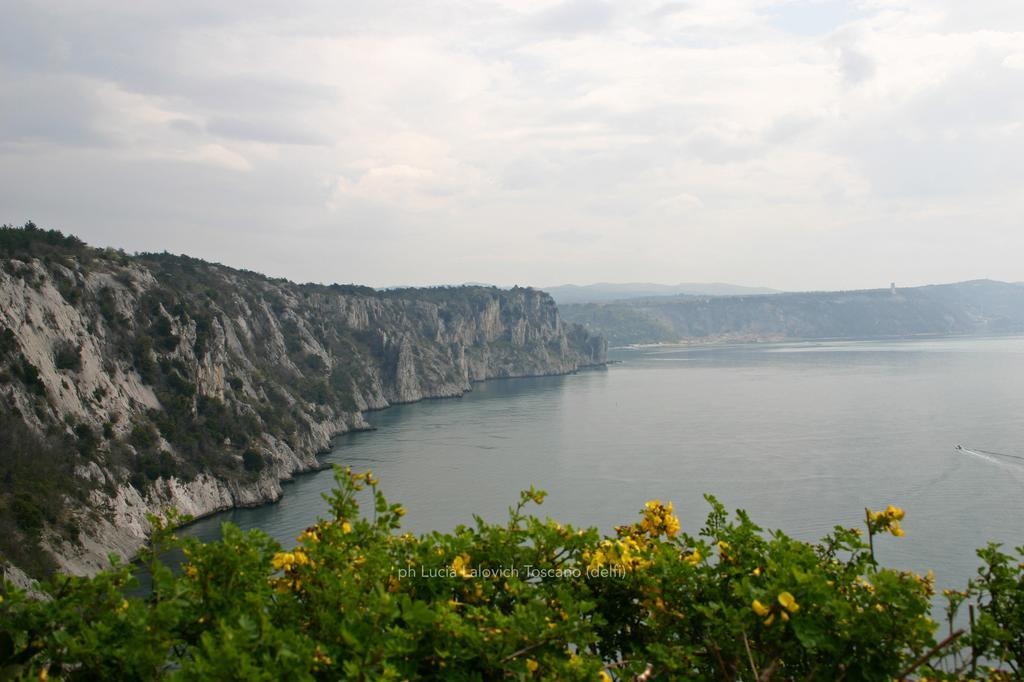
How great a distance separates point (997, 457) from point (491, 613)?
55.2 m

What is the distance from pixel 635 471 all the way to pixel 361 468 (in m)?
19.8

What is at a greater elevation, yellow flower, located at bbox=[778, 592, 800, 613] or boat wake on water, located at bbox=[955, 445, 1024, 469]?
yellow flower, located at bbox=[778, 592, 800, 613]

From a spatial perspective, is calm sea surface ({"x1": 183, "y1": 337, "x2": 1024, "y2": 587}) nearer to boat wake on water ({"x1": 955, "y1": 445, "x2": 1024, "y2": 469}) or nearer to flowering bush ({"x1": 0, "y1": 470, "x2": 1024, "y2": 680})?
boat wake on water ({"x1": 955, "y1": 445, "x2": 1024, "y2": 469})

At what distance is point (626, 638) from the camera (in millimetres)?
7328

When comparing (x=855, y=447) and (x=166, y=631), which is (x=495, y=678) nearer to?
(x=166, y=631)

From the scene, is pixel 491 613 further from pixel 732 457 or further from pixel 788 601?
pixel 732 457

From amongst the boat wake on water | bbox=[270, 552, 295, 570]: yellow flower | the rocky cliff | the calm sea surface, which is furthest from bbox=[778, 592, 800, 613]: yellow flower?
the boat wake on water

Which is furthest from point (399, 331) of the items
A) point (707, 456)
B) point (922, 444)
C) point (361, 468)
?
point (922, 444)

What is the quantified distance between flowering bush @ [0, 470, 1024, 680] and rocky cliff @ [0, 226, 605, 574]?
29.5 m

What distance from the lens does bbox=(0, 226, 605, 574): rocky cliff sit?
117 feet

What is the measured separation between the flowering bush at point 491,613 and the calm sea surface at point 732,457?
77.1ft

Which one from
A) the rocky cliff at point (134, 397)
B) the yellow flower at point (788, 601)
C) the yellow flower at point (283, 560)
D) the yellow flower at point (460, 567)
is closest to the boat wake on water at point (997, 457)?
the rocky cliff at point (134, 397)

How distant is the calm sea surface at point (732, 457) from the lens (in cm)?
A: 3975

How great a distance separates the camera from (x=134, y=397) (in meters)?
48.4
